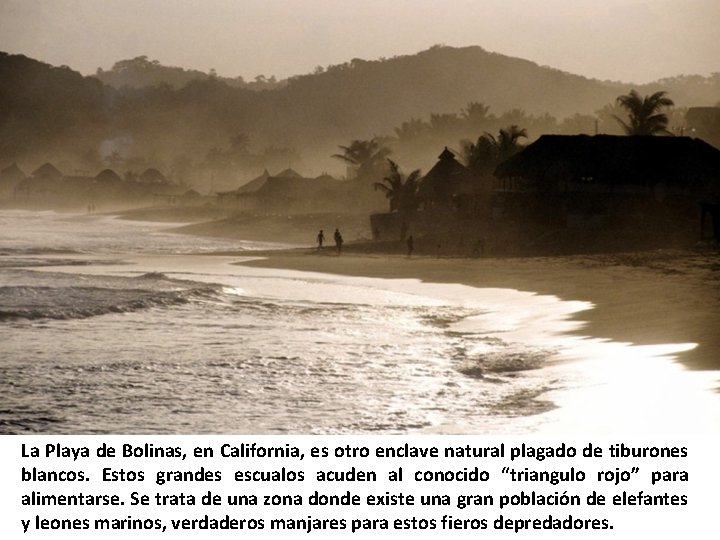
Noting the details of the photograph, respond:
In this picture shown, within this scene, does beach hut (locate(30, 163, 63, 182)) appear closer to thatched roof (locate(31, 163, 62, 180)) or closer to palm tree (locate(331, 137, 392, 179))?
thatched roof (locate(31, 163, 62, 180))

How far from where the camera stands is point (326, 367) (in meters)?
16.0

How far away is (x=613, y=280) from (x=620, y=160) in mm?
19307

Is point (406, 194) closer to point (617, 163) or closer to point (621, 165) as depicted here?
point (617, 163)

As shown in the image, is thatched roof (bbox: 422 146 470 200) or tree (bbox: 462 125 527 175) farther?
tree (bbox: 462 125 527 175)

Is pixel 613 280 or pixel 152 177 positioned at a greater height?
A: pixel 152 177

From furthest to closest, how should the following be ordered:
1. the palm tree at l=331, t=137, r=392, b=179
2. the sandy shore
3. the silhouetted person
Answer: the palm tree at l=331, t=137, r=392, b=179, the silhouetted person, the sandy shore

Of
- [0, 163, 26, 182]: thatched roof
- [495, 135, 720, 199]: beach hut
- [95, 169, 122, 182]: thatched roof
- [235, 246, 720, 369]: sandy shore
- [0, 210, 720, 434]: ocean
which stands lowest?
[0, 210, 720, 434]: ocean

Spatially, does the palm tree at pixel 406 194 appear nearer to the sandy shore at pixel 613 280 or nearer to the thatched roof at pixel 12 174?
the sandy shore at pixel 613 280

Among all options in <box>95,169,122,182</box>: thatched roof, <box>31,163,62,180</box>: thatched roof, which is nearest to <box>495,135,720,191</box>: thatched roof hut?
<box>95,169,122,182</box>: thatched roof

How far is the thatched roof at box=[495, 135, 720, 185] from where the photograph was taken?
46062 mm

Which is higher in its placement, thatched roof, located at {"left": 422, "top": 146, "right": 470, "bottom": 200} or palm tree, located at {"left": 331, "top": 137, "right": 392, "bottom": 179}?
palm tree, located at {"left": 331, "top": 137, "right": 392, "bottom": 179}

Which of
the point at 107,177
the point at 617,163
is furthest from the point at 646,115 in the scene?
the point at 107,177

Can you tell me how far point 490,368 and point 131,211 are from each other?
112994mm

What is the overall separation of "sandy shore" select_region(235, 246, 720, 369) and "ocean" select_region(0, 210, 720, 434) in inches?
22.1
